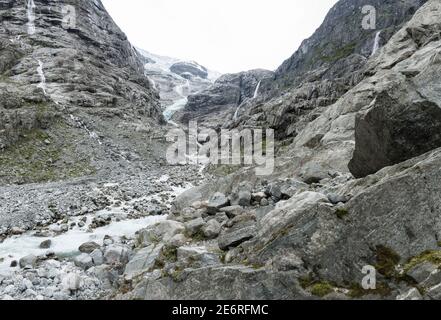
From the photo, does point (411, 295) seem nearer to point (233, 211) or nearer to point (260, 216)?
point (260, 216)

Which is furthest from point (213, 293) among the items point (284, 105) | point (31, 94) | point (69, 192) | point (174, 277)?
point (31, 94)

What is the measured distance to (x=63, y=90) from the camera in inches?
3681

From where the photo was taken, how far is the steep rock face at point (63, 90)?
62.2 meters

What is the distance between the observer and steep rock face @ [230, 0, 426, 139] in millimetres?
79062

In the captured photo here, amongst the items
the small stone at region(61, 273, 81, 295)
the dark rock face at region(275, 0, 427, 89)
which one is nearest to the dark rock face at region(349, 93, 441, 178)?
the small stone at region(61, 273, 81, 295)

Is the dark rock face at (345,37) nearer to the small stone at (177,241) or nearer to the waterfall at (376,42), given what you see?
the waterfall at (376,42)

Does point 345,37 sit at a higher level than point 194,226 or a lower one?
higher

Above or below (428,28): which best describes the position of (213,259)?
below

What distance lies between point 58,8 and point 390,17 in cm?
12378

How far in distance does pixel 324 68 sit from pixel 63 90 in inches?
3454

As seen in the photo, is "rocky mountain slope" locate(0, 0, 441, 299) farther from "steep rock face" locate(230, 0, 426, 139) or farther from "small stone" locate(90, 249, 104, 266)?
"steep rock face" locate(230, 0, 426, 139)

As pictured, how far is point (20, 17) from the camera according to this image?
125m

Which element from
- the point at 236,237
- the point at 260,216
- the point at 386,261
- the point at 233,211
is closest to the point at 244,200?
the point at 233,211

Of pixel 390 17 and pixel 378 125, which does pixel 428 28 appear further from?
pixel 390 17
